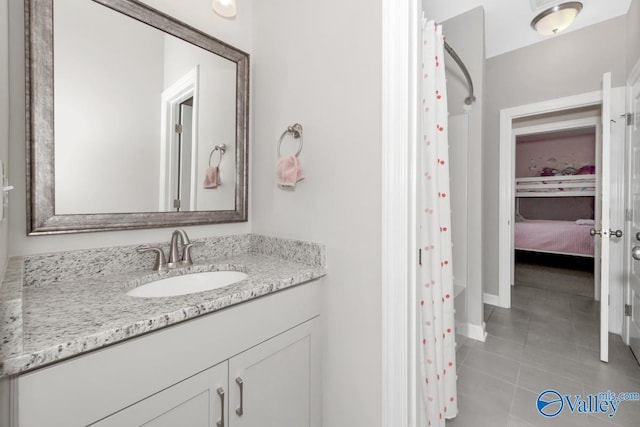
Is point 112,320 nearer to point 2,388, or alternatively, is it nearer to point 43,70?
point 2,388

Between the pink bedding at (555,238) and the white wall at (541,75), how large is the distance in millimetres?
2655

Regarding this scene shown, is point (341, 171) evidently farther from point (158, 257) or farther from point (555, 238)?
point (555, 238)

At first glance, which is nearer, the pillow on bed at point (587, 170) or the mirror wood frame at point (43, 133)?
the mirror wood frame at point (43, 133)

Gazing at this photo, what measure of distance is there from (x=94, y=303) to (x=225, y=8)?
4.67 feet

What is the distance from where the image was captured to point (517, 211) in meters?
6.25

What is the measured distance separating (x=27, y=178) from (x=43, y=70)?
0.37 m

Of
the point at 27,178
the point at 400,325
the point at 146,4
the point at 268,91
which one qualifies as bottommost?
the point at 400,325

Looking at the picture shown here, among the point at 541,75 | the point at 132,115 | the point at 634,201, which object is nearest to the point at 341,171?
the point at 132,115

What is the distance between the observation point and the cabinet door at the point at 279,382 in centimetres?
87

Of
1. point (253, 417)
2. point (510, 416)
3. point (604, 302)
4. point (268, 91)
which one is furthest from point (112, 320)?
point (604, 302)

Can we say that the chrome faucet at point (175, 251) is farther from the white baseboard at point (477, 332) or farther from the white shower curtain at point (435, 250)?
the white baseboard at point (477, 332)

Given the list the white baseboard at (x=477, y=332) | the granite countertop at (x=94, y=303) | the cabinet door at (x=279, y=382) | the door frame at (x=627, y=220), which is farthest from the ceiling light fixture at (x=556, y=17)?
the cabinet door at (x=279, y=382)

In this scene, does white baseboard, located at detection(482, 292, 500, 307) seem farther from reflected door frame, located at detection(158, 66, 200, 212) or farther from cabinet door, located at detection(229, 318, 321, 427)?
reflected door frame, located at detection(158, 66, 200, 212)

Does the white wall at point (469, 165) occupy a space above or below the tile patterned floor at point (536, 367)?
above
